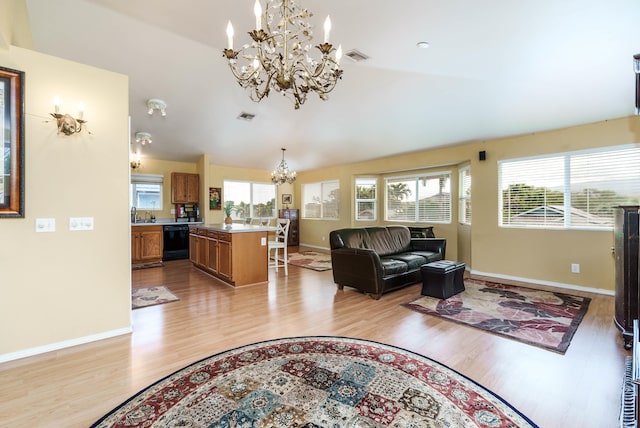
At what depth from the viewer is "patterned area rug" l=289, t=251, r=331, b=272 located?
21.0ft

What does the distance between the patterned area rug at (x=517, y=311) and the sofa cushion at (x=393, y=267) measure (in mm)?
500

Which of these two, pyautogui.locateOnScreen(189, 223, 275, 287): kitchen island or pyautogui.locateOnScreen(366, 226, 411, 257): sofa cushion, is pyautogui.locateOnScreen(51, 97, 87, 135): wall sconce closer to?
pyautogui.locateOnScreen(189, 223, 275, 287): kitchen island

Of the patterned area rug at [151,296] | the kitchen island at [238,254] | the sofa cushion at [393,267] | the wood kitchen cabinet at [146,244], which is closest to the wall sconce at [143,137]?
the wood kitchen cabinet at [146,244]

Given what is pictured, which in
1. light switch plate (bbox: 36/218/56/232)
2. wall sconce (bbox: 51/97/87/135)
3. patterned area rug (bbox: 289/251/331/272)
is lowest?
patterned area rug (bbox: 289/251/331/272)

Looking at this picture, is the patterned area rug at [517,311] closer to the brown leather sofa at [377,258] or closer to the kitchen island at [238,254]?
the brown leather sofa at [377,258]

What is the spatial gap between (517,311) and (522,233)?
2104mm

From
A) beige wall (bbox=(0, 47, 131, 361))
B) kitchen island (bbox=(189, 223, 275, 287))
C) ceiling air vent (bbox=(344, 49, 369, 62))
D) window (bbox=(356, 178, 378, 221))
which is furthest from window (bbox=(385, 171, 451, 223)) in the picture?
beige wall (bbox=(0, 47, 131, 361))

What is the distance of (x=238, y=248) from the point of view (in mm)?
4742

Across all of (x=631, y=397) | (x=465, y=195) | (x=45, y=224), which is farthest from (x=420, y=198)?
(x=45, y=224)

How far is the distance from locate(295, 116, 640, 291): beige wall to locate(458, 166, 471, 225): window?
0.12 metres

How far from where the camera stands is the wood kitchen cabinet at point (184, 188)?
750cm

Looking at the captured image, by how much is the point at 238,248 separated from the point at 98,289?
2098 mm

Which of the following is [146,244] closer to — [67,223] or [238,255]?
[238,255]

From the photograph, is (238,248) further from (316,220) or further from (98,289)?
(316,220)
